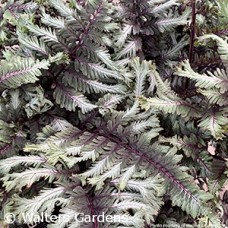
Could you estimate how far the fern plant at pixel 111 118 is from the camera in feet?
3.10

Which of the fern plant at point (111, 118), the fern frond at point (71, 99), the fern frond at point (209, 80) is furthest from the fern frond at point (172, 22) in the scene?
the fern frond at point (71, 99)

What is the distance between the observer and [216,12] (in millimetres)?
1160

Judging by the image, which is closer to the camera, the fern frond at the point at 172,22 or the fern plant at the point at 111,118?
the fern plant at the point at 111,118

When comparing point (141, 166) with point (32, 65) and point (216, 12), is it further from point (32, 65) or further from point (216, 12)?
point (216, 12)

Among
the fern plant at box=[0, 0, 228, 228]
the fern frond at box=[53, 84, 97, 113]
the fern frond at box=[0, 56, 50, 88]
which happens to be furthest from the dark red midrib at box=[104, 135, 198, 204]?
the fern frond at box=[0, 56, 50, 88]

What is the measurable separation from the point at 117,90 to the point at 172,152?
236 millimetres

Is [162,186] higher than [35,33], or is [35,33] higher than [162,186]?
[35,33]

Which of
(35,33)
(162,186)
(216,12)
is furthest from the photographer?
(216,12)

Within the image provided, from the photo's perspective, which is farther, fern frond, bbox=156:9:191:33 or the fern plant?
fern frond, bbox=156:9:191:33

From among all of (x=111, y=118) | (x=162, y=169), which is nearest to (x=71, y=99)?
(x=111, y=118)

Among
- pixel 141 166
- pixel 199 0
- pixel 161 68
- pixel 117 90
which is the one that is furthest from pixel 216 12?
pixel 141 166

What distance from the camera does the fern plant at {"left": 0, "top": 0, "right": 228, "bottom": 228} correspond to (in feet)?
3.10

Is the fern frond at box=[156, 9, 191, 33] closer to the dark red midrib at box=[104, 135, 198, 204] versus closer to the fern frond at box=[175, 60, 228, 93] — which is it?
the fern frond at box=[175, 60, 228, 93]

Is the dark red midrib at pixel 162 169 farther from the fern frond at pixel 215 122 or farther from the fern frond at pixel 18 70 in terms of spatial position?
the fern frond at pixel 18 70
